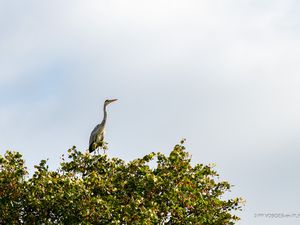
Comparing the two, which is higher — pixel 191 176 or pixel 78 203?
pixel 191 176

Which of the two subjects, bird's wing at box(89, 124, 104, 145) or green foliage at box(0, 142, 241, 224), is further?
bird's wing at box(89, 124, 104, 145)

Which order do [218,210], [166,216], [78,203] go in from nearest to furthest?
1. [78,203]
2. [166,216]
3. [218,210]

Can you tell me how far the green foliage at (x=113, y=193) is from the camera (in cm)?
3034

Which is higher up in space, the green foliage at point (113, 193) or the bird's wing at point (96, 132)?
the bird's wing at point (96, 132)

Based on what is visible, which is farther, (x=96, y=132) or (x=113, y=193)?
(x=96, y=132)

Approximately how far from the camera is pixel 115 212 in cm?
3039

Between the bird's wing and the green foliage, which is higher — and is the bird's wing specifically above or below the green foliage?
above

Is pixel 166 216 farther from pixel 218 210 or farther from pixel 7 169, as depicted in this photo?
pixel 7 169

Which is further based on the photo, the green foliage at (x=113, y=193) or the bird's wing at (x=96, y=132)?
the bird's wing at (x=96, y=132)

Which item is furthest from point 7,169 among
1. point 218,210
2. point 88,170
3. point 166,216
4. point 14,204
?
point 218,210

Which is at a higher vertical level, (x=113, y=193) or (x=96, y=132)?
(x=96, y=132)

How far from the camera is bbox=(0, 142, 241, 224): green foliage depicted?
3034 cm

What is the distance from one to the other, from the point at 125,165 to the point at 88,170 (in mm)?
1946

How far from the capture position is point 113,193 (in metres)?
32.1
